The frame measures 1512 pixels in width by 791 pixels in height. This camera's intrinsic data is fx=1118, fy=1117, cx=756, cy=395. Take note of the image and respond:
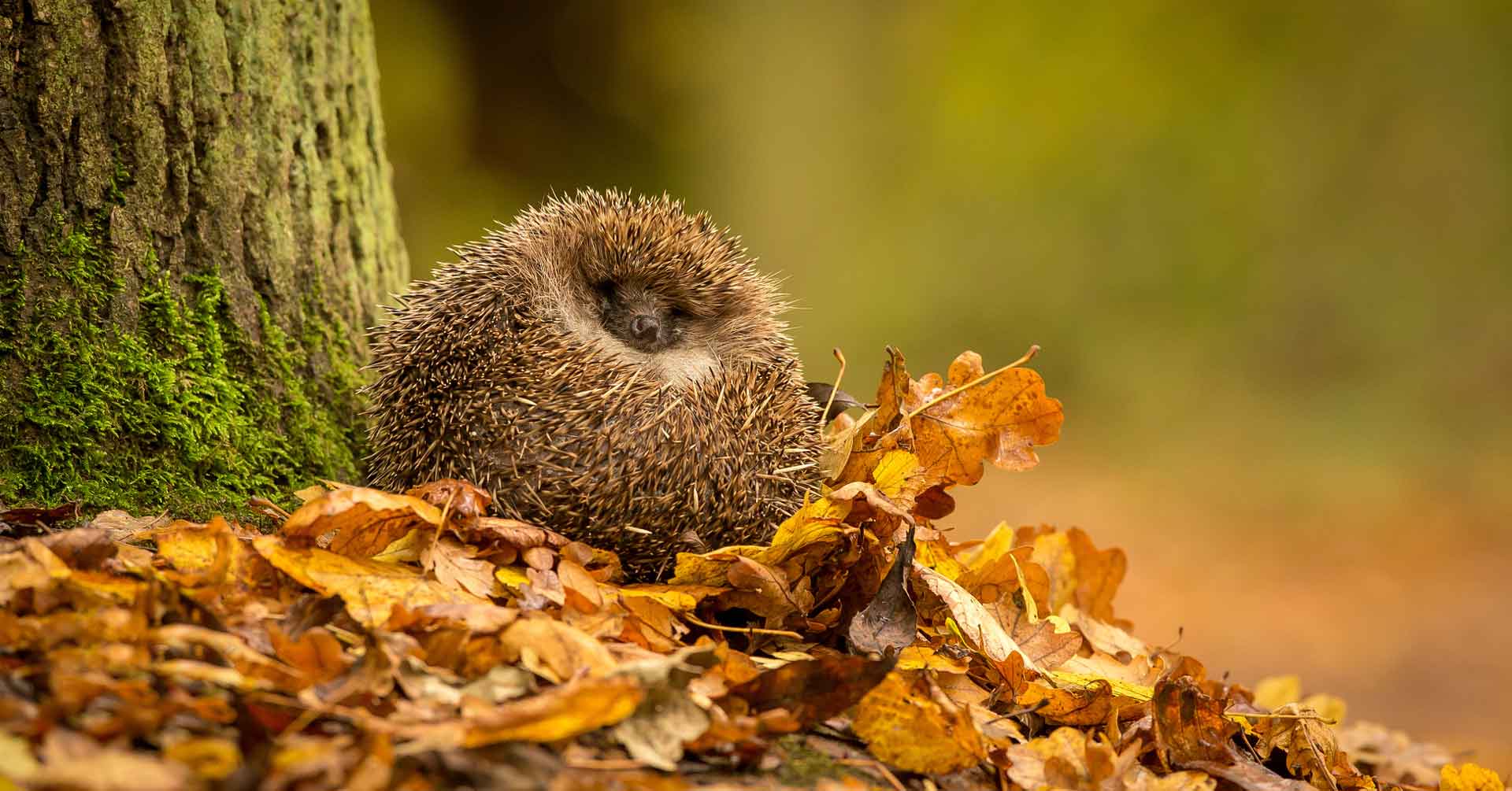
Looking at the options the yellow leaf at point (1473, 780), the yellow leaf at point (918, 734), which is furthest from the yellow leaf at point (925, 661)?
the yellow leaf at point (1473, 780)

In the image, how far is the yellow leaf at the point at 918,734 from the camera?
234cm

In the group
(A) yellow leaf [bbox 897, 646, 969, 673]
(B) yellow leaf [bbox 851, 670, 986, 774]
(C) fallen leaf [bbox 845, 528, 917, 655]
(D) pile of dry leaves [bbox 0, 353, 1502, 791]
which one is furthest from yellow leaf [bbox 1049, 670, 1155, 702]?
(B) yellow leaf [bbox 851, 670, 986, 774]

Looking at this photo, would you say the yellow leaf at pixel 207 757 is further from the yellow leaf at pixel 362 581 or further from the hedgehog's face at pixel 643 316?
the hedgehog's face at pixel 643 316

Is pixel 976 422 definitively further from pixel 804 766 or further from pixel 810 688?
pixel 804 766

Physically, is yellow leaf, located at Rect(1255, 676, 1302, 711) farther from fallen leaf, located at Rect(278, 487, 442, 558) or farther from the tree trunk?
the tree trunk

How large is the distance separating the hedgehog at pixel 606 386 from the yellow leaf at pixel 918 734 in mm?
664

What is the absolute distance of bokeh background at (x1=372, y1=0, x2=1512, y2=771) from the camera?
31.2ft

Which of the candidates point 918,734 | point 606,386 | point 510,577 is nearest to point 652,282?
point 606,386

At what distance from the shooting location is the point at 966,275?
11.2 m

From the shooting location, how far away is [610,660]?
2.21 m

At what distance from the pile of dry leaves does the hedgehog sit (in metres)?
0.14

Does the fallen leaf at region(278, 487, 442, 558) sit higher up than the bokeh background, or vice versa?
the bokeh background

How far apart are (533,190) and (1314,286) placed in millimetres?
7512

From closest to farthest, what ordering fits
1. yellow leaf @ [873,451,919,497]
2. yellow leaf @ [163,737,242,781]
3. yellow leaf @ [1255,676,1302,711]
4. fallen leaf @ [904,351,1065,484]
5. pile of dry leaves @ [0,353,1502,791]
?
yellow leaf @ [163,737,242,781] → pile of dry leaves @ [0,353,1502,791] → yellow leaf @ [873,451,919,497] → fallen leaf @ [904,351,1065,484] → yellow leaf @ [1255,676,1302,711]
